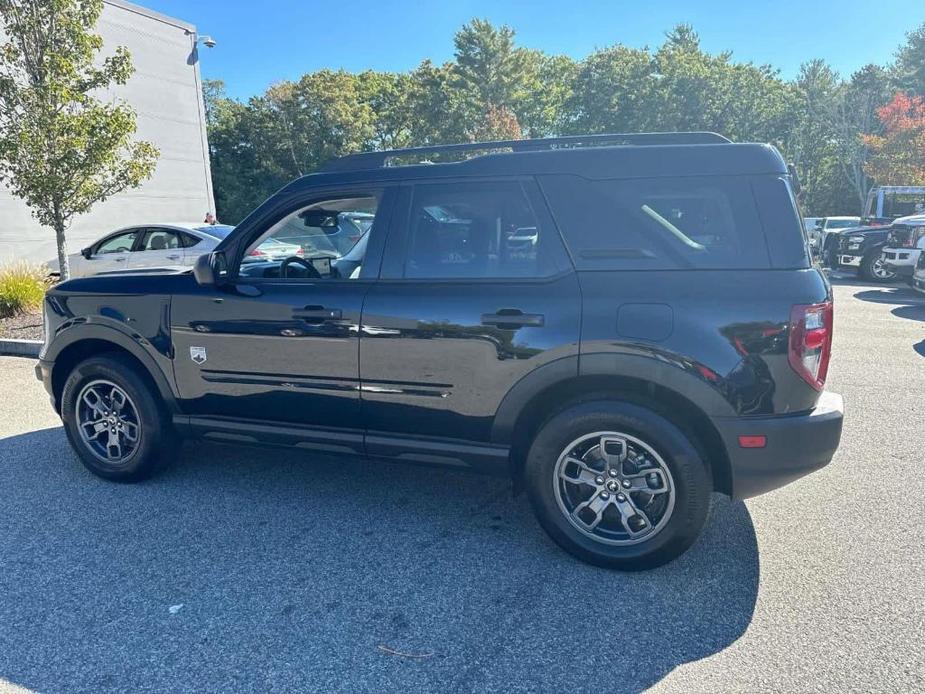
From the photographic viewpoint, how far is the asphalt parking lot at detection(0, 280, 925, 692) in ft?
7.90

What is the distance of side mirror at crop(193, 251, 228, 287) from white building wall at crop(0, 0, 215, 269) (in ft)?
53.8

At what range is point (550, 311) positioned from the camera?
3.03 metres

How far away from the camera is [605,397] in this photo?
10.00 feet

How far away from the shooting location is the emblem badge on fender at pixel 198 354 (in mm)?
3789

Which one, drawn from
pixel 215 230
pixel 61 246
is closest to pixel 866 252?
pixel 215 230

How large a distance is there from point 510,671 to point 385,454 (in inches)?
53.9

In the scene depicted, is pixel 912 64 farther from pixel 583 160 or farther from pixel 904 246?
pixel 583 160

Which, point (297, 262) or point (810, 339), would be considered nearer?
point (810, 339)

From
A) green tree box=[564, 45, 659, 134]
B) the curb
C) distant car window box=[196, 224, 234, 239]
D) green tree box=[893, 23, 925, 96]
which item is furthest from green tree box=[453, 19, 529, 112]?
the curb

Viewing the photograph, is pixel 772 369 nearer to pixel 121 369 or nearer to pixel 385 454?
pixel 385 454

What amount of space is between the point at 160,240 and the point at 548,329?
33.4 feet

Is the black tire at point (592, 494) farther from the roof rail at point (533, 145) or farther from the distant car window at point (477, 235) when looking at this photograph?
the roof rail at point (533, 145)

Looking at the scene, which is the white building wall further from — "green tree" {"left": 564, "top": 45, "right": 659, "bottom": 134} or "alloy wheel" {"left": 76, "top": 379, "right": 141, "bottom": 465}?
"green tree" {"left": 564, "top": 45, "right": 659, "bottom": 134}

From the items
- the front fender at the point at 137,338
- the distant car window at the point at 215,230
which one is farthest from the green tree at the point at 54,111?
the front fender at the point at 137,338
